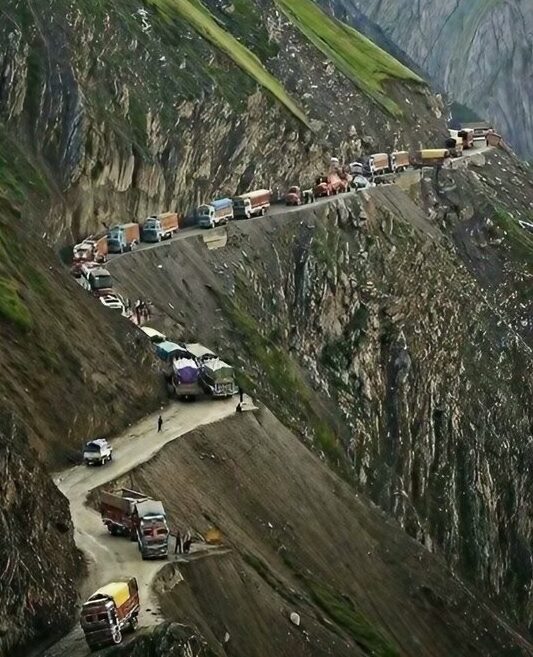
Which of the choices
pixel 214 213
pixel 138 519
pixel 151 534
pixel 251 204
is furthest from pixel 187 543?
pixel 251 204

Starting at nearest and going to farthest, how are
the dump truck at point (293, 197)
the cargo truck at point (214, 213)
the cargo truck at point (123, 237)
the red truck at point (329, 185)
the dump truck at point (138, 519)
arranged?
1. the dump truck at point (138, 519)
2. the cargo truck at point (123, 237)
3. the cargo truck at point (214, 213)
4. the dump truck at point (293, 197)
5. the red truck at point (329, 185)

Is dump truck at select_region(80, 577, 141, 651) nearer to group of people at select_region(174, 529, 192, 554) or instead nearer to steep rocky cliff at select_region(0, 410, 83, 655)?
steep rocky cliff at select_region(0, 410, 83, 655)

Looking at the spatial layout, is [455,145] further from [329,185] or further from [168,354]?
[168,354]

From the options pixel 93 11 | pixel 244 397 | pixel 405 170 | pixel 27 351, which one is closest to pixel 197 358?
pixel 244 397

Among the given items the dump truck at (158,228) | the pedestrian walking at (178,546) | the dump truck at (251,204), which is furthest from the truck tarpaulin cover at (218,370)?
the dump truck at (251,204)

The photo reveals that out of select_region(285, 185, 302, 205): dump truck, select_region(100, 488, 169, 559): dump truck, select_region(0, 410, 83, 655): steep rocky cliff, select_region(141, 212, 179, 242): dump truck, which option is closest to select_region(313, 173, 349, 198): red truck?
select_region(285, 185, 302, 205): dump truck

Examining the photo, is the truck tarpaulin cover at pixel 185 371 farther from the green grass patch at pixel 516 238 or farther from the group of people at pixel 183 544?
the green grass patch at pixel 516 238
